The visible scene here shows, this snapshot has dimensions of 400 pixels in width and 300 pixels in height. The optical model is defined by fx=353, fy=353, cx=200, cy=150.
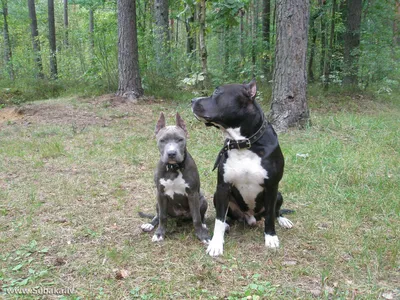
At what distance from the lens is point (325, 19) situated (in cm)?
1334

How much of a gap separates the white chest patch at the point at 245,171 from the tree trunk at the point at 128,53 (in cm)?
772

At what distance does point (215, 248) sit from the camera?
132 inches

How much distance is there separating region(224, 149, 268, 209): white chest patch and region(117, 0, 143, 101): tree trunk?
7724 mm

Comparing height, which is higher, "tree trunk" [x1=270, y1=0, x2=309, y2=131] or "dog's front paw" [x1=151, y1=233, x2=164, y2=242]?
"tree trunk" [x1=270, y1=0, x2=309, y2=131]

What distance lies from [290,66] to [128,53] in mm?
5065

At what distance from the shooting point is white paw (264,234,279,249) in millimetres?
3457

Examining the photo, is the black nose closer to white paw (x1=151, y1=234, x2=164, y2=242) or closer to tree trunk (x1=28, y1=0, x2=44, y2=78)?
white paw (x1=151, y1=234, x2=164, y2=242)

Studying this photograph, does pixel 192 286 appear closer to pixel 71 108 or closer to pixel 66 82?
pixel 71 108

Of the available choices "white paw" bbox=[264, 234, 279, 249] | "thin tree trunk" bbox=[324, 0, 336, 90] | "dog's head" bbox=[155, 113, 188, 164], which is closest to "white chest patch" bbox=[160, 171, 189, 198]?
"dog's head" bbox=[155, 113, 188, 164]

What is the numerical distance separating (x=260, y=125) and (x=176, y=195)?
3.60ft

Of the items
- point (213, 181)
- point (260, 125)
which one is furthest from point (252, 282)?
point (213, 181)

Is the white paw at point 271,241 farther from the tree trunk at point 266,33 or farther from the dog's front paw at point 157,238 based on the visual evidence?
the tree trunk at point 266,33

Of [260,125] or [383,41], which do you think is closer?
[260,125]

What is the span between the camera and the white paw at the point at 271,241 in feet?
11.3
